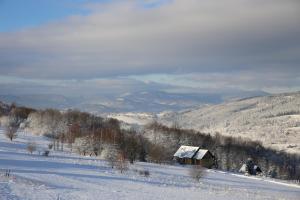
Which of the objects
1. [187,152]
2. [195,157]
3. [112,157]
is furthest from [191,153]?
[112,157]

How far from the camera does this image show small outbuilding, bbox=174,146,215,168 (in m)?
105

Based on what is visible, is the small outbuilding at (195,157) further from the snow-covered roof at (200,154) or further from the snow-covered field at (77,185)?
the snow-covered field at (77,185)

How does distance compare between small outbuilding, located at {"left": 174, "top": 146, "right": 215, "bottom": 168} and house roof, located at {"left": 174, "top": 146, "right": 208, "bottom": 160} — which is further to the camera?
house roof, located at {"left": 174, "top": 146, "right": 208, "bottom": 160}

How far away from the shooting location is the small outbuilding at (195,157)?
346ft

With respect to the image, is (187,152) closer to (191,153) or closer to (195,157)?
(191,153)

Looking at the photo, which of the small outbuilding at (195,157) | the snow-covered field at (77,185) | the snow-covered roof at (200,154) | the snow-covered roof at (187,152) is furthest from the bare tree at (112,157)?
the snow-covered roof at (187,152)

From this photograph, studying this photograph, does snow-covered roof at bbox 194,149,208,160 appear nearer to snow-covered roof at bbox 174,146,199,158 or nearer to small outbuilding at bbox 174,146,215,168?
small outbuilding at bbox 174,146,215,168

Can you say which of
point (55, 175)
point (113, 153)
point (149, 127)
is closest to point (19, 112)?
point (149, 127)

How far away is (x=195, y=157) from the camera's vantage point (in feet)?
350

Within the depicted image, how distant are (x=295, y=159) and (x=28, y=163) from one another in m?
130

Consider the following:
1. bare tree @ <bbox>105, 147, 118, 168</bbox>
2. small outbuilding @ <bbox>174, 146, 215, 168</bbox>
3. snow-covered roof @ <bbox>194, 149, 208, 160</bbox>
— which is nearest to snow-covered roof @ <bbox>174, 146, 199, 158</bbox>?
small outbuilding @ <bbox>174, 146, 215, 168</bbox>

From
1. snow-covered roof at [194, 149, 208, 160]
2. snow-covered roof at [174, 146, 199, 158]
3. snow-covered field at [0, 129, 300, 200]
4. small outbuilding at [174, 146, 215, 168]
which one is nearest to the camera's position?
snow-covered field at [0, 129, 300, 200]

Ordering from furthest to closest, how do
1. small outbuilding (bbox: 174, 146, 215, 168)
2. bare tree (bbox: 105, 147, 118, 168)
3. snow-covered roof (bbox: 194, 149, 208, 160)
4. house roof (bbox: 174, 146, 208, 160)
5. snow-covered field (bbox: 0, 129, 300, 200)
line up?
house roof (bbox: 174, 146, 208, 160) → snow-covered roof (bbox: 194, 149, 208, 160) → small outbuilding (bbox: 174, 146, 215, 168) → bare tree (bbox: 105, 147, 118, 168) → snow-covered field (bbox: 0, 129, 300, 200)

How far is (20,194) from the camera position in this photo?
97.6 ft
